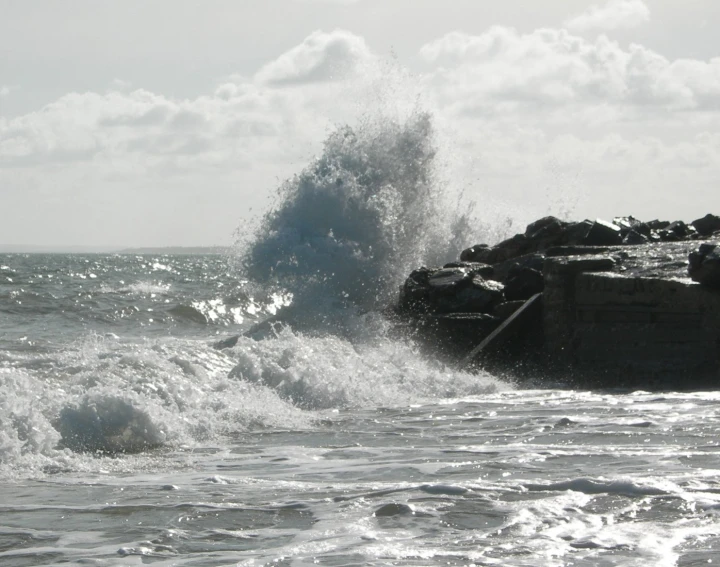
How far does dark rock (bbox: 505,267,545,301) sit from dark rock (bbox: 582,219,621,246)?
4.98 ft

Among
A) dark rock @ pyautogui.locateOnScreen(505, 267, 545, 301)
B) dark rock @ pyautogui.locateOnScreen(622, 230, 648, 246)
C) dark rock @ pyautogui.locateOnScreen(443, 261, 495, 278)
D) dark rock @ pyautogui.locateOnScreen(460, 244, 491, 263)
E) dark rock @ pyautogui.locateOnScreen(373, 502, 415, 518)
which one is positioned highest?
dark rock @ pyautogui.locateOnScreen(622, 230, 648, 246)

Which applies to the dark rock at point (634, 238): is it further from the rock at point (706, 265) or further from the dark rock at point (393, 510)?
the dark rock at point (393, 510)

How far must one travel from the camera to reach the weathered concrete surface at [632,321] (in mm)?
9422

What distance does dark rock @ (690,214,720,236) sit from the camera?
48.5 feet

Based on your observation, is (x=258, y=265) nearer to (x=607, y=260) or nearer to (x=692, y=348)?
(x=607, y=260)

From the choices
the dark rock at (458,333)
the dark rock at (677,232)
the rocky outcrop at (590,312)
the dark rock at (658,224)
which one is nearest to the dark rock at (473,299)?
the rocky outcrop at (590,312)

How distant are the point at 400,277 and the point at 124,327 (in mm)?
5615

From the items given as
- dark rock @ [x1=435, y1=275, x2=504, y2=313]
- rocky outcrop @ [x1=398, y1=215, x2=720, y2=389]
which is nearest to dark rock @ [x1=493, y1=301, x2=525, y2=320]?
rocky outcrop @ [x1=398, y1=215, x2=720, y2=389]

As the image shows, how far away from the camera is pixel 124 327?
18.2 m

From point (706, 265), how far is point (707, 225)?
241 inches

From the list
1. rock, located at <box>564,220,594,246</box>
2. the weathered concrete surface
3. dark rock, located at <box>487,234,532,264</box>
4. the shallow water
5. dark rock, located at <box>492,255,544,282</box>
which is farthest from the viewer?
dark rock, located at <box>487,234,532,264</box>

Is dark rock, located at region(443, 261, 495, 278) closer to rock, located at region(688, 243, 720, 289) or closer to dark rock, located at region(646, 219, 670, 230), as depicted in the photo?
dark rock, located at region(646, 219, 670, 230)

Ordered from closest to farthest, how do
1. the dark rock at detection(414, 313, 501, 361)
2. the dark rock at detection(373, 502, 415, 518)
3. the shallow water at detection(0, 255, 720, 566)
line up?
the shallow water at detection(0, 255, 720, 566)
the dark rock at detection(373, 502, 415, 518)
the dark rock at detection(414, 313, 501, 361)

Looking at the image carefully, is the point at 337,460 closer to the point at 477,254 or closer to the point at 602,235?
the point at 602,235
